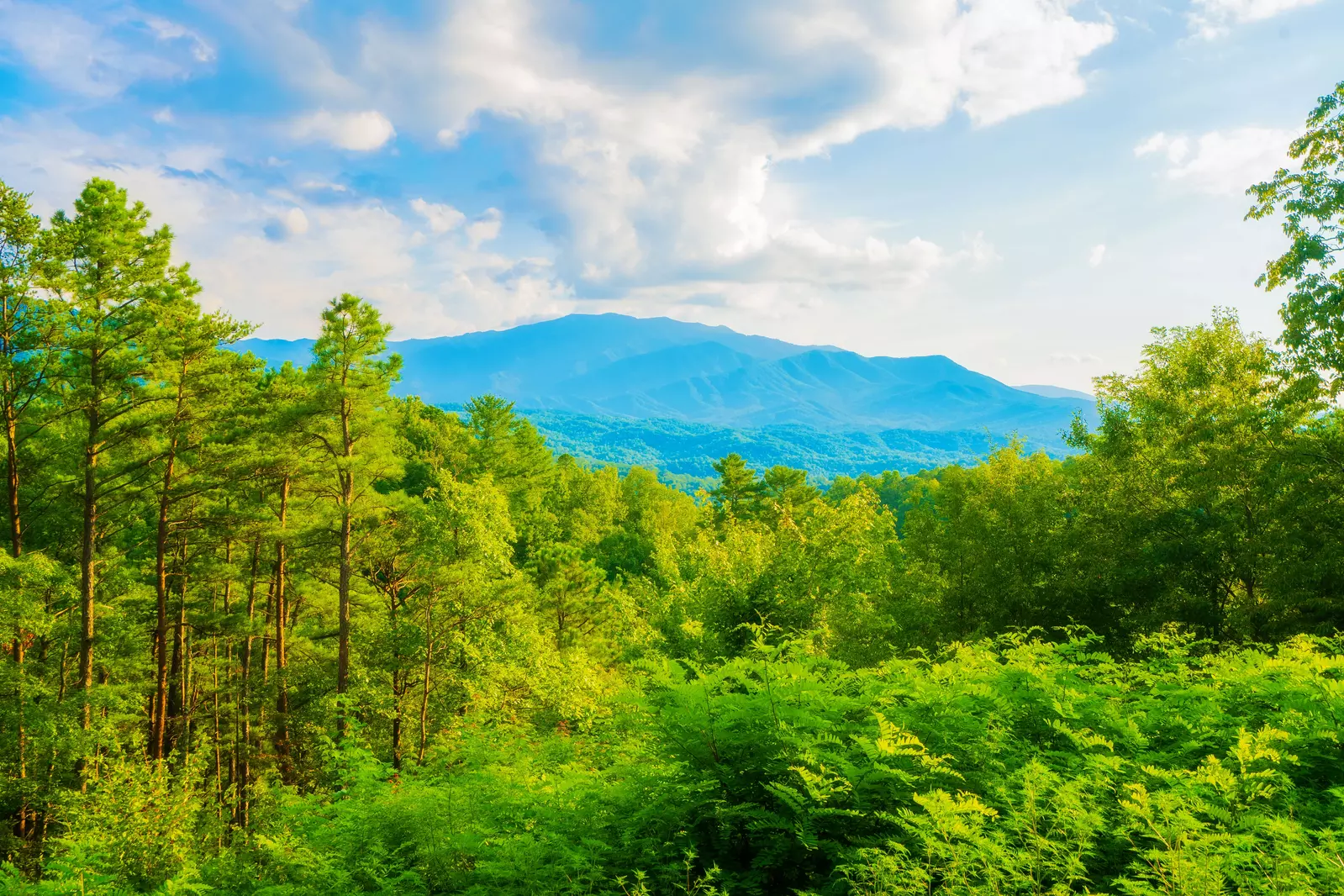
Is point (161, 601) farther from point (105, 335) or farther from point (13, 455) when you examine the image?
point (105, 335)

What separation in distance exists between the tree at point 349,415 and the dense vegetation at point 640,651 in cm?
10

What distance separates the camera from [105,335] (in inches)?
515

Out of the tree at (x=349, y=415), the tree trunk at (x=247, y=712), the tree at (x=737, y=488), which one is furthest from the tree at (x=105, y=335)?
the tree at (x=737, y=488)

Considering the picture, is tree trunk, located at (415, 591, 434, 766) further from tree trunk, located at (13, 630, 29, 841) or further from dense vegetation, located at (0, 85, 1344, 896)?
tree trunk, located at (13, 630, 29, 841)

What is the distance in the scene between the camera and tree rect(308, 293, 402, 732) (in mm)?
16453

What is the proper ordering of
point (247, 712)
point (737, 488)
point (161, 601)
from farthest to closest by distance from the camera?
point (737, 488) < point (247, 712) < point (161, 601)

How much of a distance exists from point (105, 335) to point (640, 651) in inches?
538

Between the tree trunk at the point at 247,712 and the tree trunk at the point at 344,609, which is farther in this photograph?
the tree trunk at the point at 247,712

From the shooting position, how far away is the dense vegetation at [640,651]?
4.64 metres

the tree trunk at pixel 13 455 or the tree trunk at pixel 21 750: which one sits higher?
the tree trunk at pixel 13 455

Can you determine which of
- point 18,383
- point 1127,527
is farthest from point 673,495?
point 18,383

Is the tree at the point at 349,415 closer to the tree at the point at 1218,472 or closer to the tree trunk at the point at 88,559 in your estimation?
the tree trunk at the point at 88,559

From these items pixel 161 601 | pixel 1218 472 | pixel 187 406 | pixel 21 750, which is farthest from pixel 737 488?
pixel 21 750

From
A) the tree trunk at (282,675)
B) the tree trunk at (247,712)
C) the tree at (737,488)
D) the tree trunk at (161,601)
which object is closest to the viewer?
the tree trunk at (161,601)
